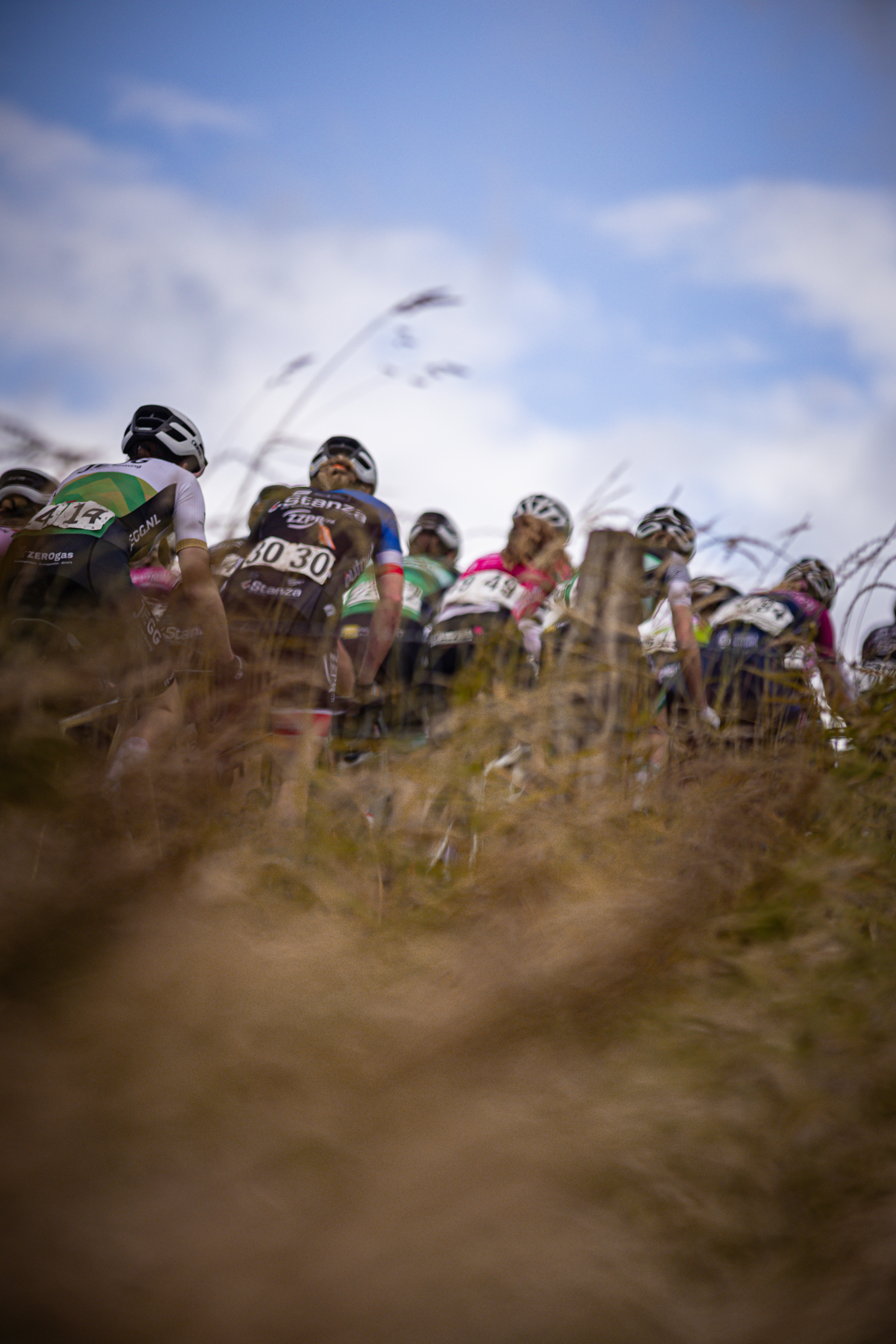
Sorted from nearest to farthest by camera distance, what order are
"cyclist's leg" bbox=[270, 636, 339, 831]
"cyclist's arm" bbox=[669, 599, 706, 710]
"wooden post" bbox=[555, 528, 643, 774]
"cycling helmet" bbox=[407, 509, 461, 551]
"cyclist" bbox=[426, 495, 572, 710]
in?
"cyclist's leg" bbox=[270, 636, 339, 831], "wooden post" bbox=[555, 528, 643, 774], "cyclist's arm" bbox=[669, 599, 706, 710], "cyclist" bbox=[426, 495, 572, 710], "cycling helmet" bbox=[407, 509, 461, 551]

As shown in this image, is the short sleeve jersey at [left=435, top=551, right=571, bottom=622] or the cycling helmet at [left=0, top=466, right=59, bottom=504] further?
the short sleeve jersey at [left=435, top=551, right=571, bottom=622]

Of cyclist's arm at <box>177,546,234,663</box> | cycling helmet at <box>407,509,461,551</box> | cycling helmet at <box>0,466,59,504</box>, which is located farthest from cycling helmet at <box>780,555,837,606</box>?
cycling helmet at <box>407,509,461,551</box>

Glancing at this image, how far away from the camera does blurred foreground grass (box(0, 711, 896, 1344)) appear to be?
3.60ft

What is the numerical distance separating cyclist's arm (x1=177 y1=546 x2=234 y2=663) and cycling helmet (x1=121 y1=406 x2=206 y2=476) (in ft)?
3.84

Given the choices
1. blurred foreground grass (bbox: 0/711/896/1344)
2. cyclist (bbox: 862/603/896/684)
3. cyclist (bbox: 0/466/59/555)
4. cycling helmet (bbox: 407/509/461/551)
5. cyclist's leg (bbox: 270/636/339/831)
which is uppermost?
cycling helmet (bbox: 407/509/461/551)

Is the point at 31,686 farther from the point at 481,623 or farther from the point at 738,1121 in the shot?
the point at 481,623

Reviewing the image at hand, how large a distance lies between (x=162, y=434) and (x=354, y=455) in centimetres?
165

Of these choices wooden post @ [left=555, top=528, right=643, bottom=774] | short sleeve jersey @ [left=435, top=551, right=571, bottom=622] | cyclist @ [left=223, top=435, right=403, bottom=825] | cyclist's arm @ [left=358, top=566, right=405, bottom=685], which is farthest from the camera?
short sleeve jersey @ [left=435, top=551, right=571, bottom=622]

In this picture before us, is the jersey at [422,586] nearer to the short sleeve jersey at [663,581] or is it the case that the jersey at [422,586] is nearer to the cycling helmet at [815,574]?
the short sleeve jersey at [663,581]

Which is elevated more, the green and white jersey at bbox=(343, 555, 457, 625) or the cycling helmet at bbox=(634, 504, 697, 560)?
the green and white jersey at bbox=(343, 555, 457, 625)

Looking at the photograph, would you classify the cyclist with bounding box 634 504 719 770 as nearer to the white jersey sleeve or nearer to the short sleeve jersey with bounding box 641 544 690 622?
the short sleeve jersey with bounding box 641 544 690 622

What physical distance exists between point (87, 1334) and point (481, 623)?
181 inches

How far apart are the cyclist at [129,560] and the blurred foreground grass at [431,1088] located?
0.73ft

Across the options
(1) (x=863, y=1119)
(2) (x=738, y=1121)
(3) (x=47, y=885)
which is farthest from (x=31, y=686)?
(1) (x=863, y=1119)
